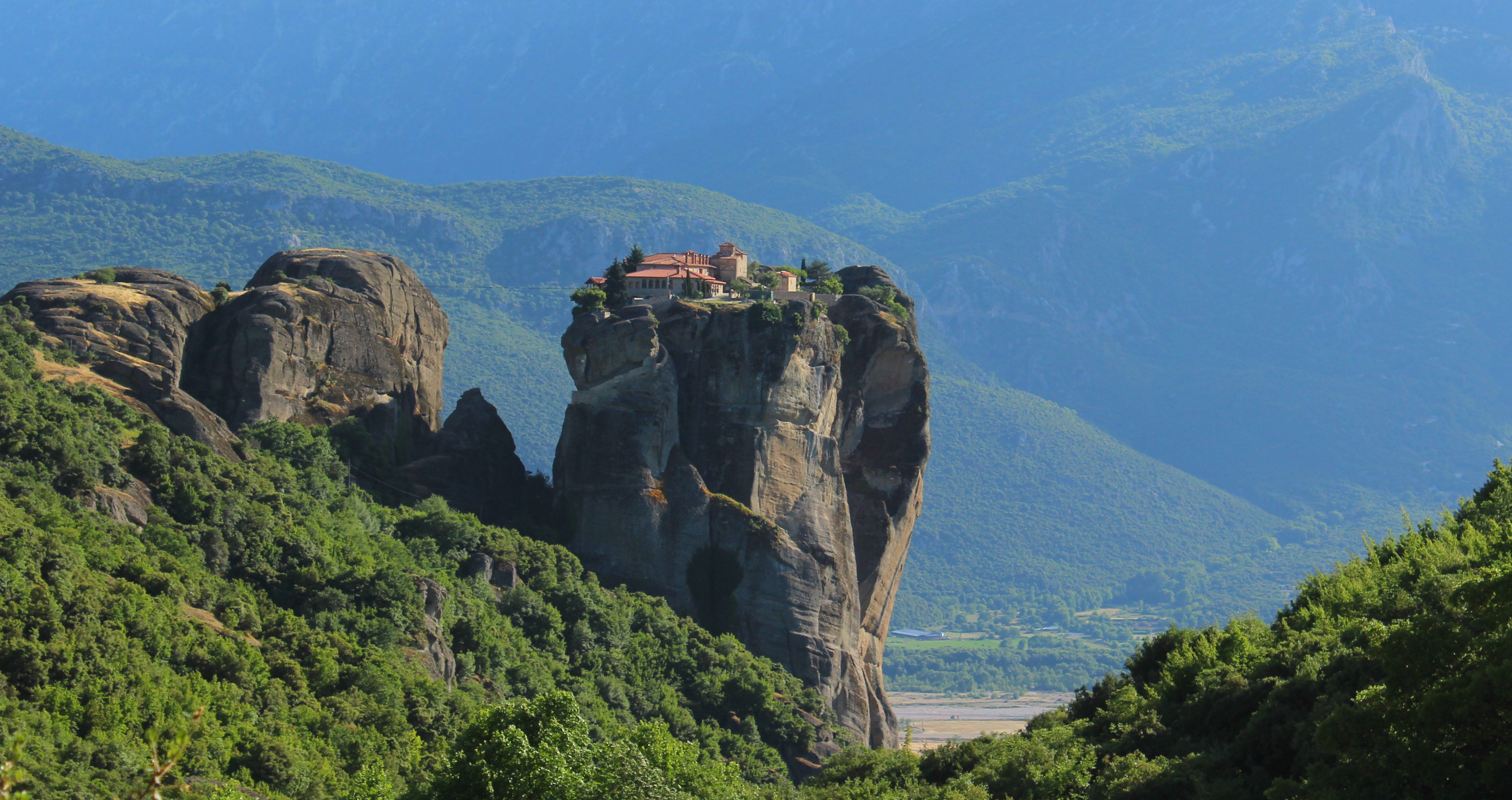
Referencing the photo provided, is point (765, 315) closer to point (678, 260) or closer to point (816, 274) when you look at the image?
point (678, 260)

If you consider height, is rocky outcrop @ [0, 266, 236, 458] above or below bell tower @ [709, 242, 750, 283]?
below

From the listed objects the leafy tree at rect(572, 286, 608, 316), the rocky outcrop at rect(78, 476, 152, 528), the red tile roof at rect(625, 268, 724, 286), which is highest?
the red tile roof at rect(625, 268, 724, 286)

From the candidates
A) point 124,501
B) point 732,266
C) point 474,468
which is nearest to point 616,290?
point 732,266

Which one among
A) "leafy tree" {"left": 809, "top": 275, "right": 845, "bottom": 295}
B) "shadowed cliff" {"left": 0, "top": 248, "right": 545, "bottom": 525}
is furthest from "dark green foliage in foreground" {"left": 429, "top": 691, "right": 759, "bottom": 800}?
"leafy tree" {"left": 809, "top": 275, "right": 845, "bottom": 295}

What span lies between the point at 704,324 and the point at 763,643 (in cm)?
1679

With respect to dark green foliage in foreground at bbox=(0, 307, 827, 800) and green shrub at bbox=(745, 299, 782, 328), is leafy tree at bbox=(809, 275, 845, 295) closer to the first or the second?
green shrub at bbox=(745, 299, 782, 328)

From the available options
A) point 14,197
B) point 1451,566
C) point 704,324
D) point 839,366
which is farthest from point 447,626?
point 14,197

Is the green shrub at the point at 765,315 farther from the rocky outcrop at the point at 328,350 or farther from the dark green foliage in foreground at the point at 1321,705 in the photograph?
the dark green foliage in foreground at the point at 1321,705

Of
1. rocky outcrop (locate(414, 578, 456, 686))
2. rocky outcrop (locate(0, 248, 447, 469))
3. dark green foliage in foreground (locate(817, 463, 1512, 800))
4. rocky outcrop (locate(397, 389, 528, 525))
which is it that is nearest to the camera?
dark green foliage in foreground (locate(817, 463, 1512, 800))

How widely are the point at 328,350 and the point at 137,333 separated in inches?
394

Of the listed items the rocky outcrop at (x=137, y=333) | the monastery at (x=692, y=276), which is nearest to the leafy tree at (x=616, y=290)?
the monastery at (x=692, y=276)

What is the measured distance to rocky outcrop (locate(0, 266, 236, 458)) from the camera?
82125 millimetres

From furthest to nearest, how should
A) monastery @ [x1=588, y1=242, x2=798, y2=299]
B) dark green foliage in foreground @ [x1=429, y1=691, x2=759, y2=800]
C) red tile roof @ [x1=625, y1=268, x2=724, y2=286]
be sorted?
red tile roof @ [x1=625, y1=268, x2=724, y2=286] → monastery @ [x1=588, y1=242, x2=798, y2=299] → dark green foliage in foreground @ [x1=429, y1=691, x2=759, y2=800]

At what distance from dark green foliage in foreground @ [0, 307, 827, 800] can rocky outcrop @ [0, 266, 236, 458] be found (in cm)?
235
